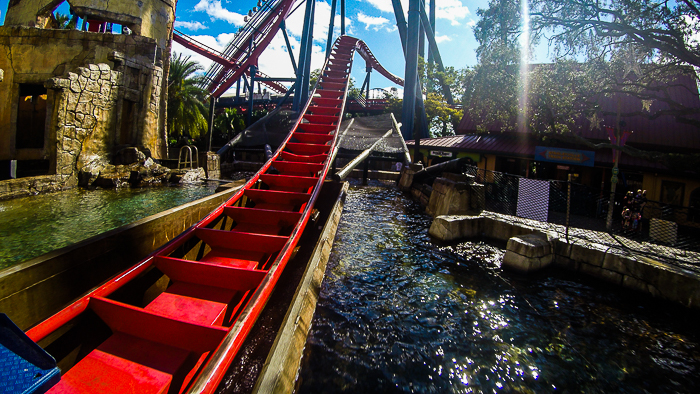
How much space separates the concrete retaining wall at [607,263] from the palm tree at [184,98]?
22.6m

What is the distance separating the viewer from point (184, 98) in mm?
23297

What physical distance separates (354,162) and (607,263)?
720 centimetres

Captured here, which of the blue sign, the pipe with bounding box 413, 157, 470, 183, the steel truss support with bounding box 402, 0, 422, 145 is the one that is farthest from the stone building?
the blue sign

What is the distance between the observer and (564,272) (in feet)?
18.5

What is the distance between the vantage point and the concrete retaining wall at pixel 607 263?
4.50 meters

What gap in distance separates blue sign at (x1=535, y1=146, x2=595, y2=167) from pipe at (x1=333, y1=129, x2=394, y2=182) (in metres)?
7.13

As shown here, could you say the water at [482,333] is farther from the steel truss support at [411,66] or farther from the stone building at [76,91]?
the steel truss support at [411,66]

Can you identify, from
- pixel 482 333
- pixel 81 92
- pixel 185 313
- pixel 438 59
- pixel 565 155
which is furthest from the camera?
pixel 438 59

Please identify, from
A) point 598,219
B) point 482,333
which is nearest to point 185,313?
point 482,333

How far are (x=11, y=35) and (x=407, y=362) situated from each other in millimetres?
18682

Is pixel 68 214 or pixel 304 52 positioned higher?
pixel 304 52

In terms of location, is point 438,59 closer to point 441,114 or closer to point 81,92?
point 441,114

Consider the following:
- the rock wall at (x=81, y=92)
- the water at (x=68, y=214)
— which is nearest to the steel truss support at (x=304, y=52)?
the rock wall at (x=81, y=92)

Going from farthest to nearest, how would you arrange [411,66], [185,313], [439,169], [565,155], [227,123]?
[227,123] → [411,66] → [565,155] → [439,169] → [185,313]
